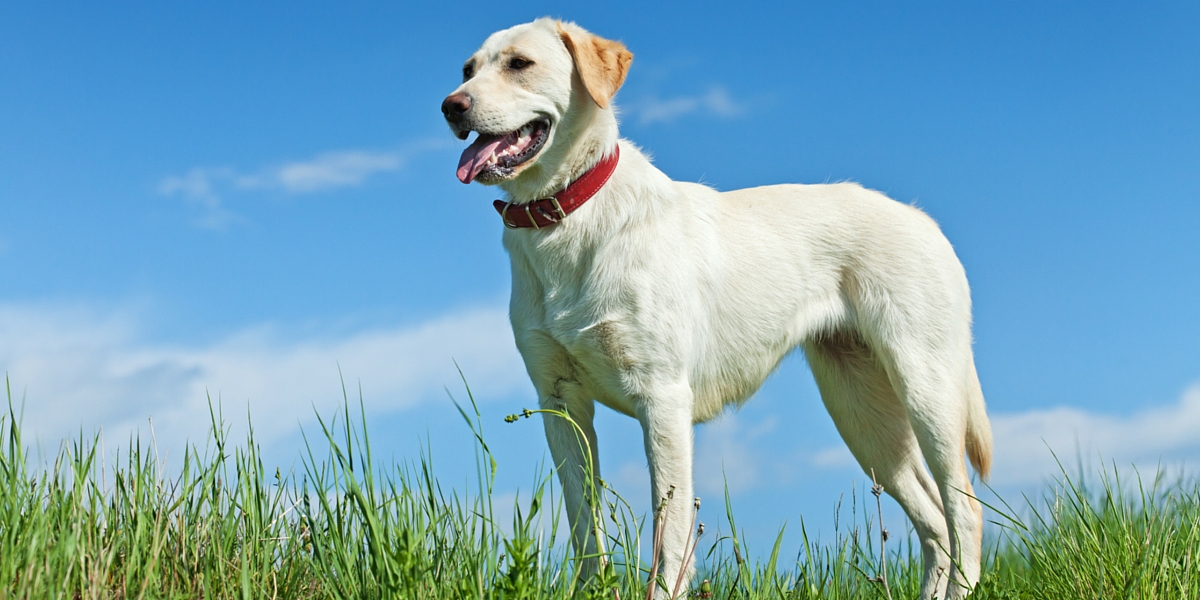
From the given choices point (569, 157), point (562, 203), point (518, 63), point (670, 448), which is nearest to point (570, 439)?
point (670, 448)

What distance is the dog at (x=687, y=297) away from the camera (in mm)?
4184

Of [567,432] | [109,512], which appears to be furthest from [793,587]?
[109,512]

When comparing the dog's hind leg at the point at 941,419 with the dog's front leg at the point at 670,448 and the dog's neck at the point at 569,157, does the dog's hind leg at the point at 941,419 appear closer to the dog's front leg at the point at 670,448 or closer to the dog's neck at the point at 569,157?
the dog's front leg at the point at 670,448

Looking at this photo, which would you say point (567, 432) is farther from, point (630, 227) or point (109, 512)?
point (109, 512)

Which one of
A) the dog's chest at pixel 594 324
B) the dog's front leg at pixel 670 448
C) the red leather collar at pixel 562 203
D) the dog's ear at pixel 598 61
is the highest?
the dog's ear at pixel 598 61

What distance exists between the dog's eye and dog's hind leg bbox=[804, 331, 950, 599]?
2227 mm

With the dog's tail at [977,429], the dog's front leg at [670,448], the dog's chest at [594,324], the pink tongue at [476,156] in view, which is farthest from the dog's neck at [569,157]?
the dog's tail at [977,429]

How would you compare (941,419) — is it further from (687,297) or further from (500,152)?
(500,152)

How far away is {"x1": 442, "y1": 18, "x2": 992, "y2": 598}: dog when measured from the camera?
13.7ft

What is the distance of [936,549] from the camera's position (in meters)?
5.16

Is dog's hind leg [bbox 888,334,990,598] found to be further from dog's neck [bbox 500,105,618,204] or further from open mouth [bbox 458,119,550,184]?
open mouth [bbox 458,119,550,184]

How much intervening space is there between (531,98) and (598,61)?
38cm

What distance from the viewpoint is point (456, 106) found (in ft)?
13.3

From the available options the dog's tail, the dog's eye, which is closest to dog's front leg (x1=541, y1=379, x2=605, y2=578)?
the dog's eye
